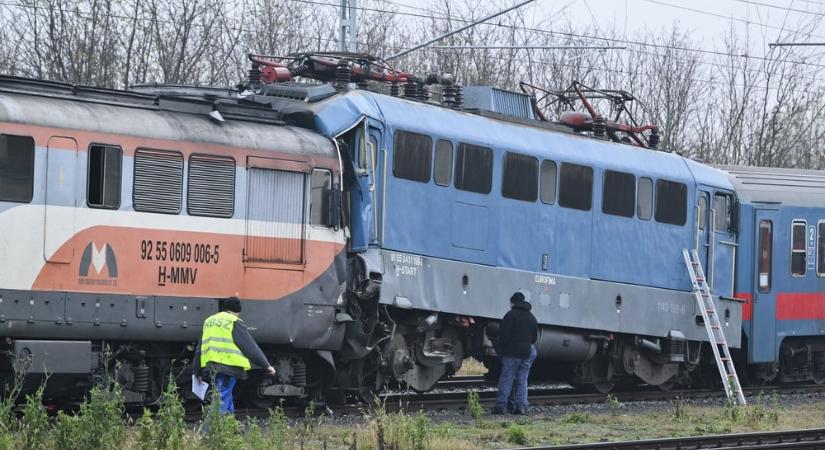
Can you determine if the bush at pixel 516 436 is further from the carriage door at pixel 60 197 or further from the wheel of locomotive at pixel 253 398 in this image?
the carriage door at pixel 60 197

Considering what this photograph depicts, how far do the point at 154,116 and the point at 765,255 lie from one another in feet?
41.0

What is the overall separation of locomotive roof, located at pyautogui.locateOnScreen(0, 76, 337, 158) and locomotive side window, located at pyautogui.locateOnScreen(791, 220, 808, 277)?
10.6m

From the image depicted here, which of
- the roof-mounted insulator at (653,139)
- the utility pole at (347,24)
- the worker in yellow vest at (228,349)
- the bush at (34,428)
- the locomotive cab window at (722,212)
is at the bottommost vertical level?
the bush at (34,428)

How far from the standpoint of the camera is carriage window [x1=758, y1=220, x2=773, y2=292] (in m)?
23.6

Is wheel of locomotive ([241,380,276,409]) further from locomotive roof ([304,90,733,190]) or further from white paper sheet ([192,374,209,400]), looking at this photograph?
locomotive roof ([304,90,733,190])

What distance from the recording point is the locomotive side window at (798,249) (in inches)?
945

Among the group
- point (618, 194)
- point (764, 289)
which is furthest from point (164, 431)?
point (764, 289)

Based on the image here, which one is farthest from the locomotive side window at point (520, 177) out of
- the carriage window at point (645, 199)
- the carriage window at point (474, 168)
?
the carriage window at point (645, 199)

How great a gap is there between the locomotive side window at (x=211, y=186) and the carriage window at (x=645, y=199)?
800 cm

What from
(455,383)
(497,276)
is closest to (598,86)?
(455,383)

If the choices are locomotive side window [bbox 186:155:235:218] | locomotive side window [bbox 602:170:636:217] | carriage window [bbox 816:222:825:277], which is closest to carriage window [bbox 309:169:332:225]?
locomotive side window [bbox 186:155:235:218]

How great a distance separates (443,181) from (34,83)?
5663mm

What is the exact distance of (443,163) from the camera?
59.0ft

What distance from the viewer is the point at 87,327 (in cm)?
1414
